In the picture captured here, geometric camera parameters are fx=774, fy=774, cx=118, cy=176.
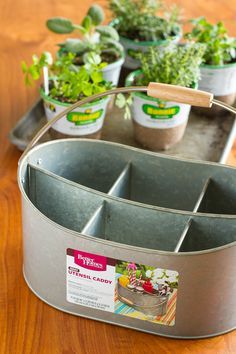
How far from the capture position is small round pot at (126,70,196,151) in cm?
144

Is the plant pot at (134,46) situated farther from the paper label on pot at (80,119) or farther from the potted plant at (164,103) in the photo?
the paper label on pot at (80,119)

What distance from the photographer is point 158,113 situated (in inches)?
57.0

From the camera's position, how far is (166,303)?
3.38 ft

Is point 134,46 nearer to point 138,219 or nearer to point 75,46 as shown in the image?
point 75,46

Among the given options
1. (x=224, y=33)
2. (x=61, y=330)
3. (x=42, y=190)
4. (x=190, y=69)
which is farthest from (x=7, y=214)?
(x=224, y=33)

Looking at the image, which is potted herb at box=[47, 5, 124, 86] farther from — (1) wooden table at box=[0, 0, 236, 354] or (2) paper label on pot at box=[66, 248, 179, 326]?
(2) paper label on pot at box=[66, 248, 179, 326]

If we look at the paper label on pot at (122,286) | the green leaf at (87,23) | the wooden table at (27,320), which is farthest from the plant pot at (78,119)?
the paper label on pot at (122,286)

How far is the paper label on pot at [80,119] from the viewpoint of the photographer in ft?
4.64

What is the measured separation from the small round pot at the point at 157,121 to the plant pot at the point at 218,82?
0.12m

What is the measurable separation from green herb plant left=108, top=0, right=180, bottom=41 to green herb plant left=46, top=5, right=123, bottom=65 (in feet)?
0.31

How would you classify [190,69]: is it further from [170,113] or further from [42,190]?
[42,190]

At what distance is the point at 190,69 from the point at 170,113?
0.09 metres

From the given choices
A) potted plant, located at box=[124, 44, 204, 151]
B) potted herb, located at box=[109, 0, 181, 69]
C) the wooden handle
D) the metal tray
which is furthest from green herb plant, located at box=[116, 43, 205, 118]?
the wooden handle

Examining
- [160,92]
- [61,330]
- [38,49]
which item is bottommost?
[61,330]
